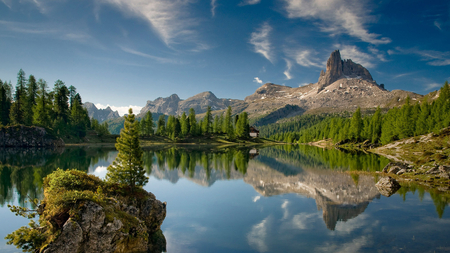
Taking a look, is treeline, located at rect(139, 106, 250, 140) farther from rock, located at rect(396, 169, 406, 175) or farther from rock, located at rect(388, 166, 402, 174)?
rock, located at rect(396, 169, 406, 175)

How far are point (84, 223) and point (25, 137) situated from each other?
4100 inches

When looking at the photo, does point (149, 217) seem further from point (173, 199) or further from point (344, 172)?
point (344, 172)

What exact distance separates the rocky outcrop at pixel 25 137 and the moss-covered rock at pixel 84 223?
98580 mm

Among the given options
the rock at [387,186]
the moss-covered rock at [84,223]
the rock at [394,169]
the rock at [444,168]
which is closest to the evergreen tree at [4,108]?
the moss-covered rock at [84,223]

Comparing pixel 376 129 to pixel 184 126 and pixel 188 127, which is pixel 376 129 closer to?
pixel 188 127

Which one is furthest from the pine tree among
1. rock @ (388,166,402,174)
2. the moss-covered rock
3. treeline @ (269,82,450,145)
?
treeline @ (269,82,450,145)

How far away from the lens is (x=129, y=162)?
1872cm

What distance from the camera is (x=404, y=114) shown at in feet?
265

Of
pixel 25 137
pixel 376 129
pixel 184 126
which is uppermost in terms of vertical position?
pixel 184 126

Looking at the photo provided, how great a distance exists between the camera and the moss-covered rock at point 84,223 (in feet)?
36.7

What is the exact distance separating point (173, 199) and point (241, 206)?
8040mm

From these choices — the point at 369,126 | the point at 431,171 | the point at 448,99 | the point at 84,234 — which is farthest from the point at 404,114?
the point at 84,234

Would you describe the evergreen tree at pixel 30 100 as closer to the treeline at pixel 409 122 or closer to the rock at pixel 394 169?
the rock at pixel 394 169

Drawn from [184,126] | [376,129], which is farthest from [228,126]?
[376,129]
